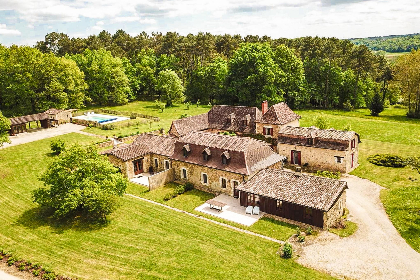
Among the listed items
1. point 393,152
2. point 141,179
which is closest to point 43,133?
point 141,179

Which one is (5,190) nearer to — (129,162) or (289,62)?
(129,162)

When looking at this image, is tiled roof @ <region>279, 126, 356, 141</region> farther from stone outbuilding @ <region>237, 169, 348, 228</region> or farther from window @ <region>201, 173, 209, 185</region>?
window @ <region>201, 173, 209, 185</region>

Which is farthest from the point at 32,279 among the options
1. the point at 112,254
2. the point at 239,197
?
the point at 239,197

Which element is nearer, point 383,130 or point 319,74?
point 383,130

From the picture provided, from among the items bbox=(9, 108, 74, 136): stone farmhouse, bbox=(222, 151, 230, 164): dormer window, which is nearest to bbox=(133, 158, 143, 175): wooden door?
bbox=(222, 151, 230, 164): dormer window

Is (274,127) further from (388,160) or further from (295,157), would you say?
(388,160)

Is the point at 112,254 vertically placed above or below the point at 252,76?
below

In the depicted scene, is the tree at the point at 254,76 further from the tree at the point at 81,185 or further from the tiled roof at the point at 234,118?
the tree at the point at 81,185
